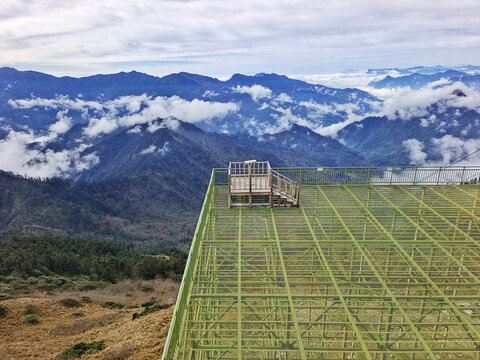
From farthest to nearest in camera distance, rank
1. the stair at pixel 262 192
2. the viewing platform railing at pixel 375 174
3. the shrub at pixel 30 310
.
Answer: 1. the shrub at pixel 30 310
2. the viewing platform railing at pixel 375 174
3. the stair at pixel 262 192

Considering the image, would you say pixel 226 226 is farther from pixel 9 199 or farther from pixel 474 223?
pixel 9 199

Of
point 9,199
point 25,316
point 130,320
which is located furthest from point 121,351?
point 9,199

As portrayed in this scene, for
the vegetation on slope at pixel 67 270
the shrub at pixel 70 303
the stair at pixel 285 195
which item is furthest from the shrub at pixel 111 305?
the stair at pixel 285 195

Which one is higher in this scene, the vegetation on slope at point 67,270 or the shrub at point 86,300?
the shrub at point 86,300

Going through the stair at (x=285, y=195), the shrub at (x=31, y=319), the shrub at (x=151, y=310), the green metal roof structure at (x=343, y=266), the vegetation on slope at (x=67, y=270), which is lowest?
the vegetation on slope at (x=67, y=270)

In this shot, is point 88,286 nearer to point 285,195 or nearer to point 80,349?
point 80,349

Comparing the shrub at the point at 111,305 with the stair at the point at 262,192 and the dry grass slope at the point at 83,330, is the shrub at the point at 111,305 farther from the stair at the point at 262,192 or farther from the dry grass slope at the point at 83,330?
the stair at the point at 262,192

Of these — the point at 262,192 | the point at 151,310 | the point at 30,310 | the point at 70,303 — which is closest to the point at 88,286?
the point at 70,303
